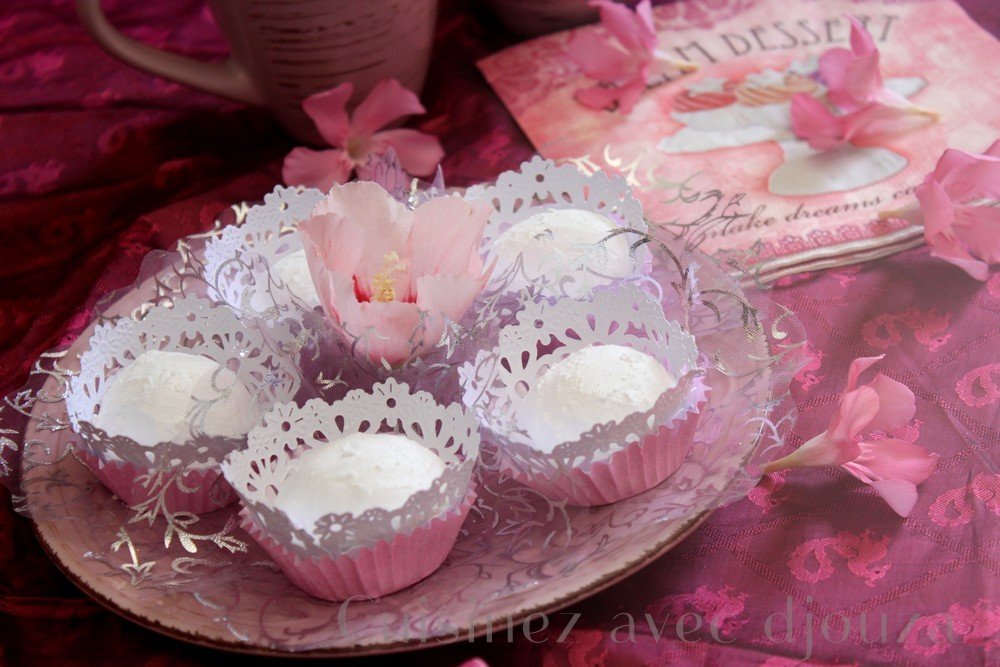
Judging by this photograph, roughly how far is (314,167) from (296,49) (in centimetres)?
9

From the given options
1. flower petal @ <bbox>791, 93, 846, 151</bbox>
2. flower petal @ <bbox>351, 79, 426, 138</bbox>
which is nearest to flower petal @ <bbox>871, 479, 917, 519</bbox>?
flower petal @ <bbox>791, 93, 846, 151</bbox>

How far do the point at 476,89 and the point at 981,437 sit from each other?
0.51 meters

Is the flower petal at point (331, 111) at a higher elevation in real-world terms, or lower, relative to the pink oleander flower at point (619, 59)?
higher

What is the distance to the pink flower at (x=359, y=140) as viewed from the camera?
2.49ft

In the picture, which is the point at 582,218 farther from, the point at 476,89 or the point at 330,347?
the point at 476,89

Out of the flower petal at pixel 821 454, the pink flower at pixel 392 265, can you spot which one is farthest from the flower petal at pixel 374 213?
the flower petal at pixel 821 454

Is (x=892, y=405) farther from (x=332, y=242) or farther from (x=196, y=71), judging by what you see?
(x=196, y=71)

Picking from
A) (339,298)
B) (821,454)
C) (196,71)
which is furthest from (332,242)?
(196,71)

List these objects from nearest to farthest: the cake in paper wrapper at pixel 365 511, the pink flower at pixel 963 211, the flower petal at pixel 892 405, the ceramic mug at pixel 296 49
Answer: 1. the cake in paper wrapper at pixel 365 511
2. the flower petal at pixel 892 405
3. the pink flower at pixel 963 211
4. the ceramic mug at pixel 296 49

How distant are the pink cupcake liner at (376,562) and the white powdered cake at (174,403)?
0.06 meters

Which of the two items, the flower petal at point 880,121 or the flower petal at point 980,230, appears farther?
the flower petal at point 880,121

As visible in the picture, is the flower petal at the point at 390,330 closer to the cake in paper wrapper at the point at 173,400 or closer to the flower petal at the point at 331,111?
the cake in paper wrapper at the point at 173,400

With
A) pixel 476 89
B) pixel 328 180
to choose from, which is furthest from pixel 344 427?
pixel 476 89

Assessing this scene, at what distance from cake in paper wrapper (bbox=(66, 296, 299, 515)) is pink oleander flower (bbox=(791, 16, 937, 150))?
1.45ft
